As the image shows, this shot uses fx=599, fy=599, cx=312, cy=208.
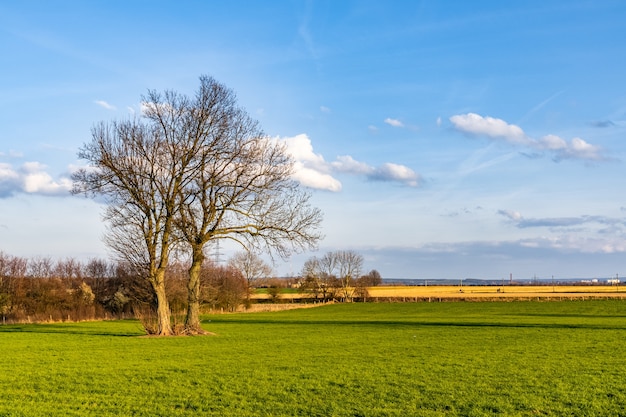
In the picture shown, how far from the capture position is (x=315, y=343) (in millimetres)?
31453

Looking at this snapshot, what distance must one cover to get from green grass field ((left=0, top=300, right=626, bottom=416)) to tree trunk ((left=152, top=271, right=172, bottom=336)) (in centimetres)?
464

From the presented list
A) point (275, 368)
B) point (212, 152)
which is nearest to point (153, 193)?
point (212, 152)

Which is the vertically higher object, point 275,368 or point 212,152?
point 212,152

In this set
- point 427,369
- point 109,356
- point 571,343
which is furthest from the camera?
point 571,343

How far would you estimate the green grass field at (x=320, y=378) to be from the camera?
13688 millimetres

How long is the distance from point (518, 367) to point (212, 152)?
2296 centimetres

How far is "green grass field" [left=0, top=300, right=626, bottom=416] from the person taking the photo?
539 inches

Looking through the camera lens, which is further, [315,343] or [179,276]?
[179,276]

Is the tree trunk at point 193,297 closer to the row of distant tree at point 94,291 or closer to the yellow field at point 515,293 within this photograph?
the row of distant tree at point 94,291

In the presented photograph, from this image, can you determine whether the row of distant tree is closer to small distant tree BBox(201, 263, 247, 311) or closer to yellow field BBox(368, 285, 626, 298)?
small distant tree BBox(201, 263, 247, 311)

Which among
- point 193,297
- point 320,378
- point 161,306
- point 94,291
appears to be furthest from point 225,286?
point 320,378

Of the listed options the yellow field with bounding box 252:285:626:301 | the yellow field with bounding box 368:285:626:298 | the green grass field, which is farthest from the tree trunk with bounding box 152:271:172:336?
the yellow field with bounding box 368:285:626:298

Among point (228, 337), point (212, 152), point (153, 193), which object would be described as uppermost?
point (212, 152)

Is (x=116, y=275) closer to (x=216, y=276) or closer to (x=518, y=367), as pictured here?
(x=216, y=276)
